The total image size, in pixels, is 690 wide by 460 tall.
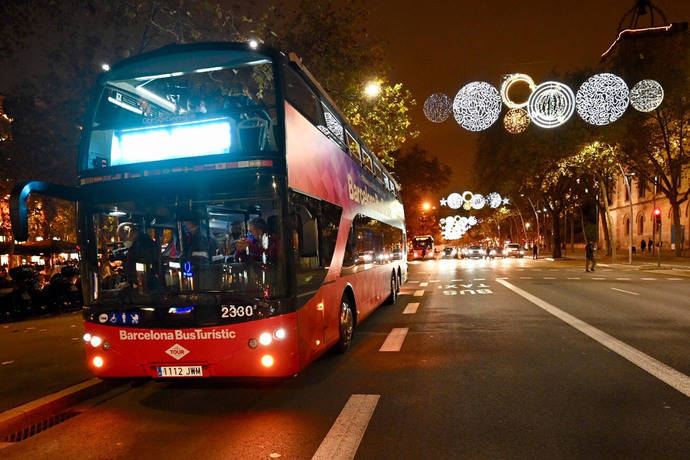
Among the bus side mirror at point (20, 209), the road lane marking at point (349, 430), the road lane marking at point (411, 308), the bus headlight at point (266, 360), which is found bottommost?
the road lane marking at point (411, 308)

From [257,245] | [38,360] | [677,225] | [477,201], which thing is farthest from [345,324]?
[677,225]

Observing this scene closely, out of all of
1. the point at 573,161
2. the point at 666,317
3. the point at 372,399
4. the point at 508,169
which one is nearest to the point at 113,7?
the point at 372,399

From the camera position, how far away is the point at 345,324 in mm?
8922

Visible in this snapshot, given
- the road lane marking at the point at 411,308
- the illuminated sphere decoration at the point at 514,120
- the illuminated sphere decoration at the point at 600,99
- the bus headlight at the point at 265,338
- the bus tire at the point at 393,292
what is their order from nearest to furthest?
the bus headlight at the point at 265,338 → the road lane marking at the point at 411,308 → the bus tire at the point at 393,292 → the illuminated sphere decoration at the point at 600,99 → the illuminated sphere decoration at the point at 514,120

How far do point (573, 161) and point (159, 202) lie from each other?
38484 mm

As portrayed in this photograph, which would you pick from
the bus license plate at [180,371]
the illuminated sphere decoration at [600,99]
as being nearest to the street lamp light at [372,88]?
the illuminated sphere decoration at [600,99]

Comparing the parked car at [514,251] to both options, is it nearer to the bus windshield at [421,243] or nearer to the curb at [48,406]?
the bus windshield at [421,243]

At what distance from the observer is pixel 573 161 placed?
39.8 m

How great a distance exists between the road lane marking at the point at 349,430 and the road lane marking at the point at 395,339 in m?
2.90

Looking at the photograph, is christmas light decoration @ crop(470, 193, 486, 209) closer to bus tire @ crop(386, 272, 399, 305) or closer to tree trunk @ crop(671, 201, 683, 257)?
tree trunk @ crop(671, 201, 683, 257)

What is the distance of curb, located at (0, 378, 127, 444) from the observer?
5.59 m

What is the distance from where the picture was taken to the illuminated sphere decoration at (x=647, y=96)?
27109mm

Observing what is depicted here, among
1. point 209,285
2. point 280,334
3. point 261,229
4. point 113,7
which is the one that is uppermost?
point 113,7

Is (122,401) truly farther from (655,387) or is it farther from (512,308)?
(512,308)
